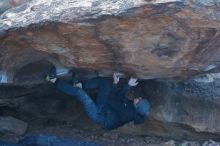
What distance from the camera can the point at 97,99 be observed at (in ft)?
20.3

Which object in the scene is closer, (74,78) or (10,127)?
(74,78)

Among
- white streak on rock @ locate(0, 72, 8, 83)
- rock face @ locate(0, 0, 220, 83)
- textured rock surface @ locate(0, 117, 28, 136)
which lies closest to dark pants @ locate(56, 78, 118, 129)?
rock face @ locate(0, 0, 220, 83)

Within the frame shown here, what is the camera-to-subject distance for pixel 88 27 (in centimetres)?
473

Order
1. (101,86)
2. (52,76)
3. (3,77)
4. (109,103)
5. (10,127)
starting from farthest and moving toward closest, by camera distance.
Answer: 1. (10,127)
2. (109,103)
3. (101,86)
4. (52,76)
5. (3,77)

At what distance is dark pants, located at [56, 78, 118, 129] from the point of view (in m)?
5.89

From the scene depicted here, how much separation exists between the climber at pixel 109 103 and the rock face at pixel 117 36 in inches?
17.2

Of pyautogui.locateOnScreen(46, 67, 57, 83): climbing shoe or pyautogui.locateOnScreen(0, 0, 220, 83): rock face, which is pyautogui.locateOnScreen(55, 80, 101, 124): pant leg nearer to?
pyautogui.locateOnScreen(46, 67, 57, 83): climbing shoe

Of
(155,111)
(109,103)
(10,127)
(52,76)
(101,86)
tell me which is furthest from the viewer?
(10,127)

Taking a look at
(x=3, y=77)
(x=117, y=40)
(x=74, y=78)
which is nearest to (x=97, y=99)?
(x=74, y=78)

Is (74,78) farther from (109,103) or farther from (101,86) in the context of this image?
(109,103)

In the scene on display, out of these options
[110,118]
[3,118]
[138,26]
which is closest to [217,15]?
[138,26]

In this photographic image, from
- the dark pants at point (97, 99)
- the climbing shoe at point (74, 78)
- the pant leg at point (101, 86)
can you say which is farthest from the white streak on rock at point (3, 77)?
the pant leg at point (101, 86)

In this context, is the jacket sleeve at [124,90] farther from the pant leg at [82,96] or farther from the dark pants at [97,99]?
the pant leg at [82,96]

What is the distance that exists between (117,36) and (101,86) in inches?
52.2
